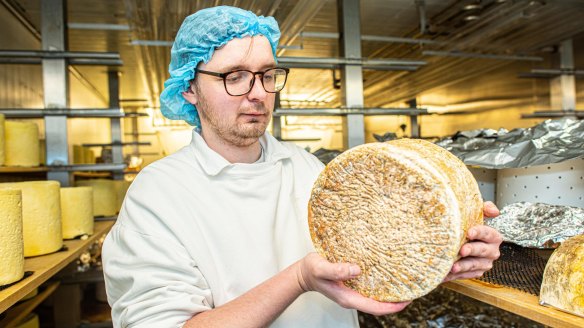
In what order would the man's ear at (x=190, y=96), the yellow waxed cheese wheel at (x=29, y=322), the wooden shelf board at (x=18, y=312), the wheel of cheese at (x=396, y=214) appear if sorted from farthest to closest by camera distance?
the yellow waxed cheese wheel at (x=29, y=322) → the wooden shelf board at (x=18, y=312) → the man's ear at (x=190, y=96) → the wheel of cheese at (x=396, y=214)

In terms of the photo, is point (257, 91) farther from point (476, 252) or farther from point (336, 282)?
point (476, 252)

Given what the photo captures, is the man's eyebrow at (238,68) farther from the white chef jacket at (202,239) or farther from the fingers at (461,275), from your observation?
the fingers at (461,275)

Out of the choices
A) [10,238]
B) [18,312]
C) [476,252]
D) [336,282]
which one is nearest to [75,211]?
[18,312]

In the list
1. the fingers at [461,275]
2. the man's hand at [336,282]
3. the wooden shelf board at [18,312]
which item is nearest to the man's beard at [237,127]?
the man's hand at [336,282]

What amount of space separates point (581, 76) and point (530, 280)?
3.75 metres

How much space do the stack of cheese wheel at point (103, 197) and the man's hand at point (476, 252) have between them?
8.36ft

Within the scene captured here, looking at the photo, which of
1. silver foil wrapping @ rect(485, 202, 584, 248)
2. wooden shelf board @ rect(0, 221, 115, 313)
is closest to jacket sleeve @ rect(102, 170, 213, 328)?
wooden shelf board @ rect(0, 221, 115, 313)

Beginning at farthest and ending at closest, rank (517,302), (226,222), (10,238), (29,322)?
(29,322), (10,238), (226,222), (517,302)

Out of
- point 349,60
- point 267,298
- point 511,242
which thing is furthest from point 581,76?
point 267,298

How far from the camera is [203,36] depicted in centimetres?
111

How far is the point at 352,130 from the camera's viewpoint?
102 inches

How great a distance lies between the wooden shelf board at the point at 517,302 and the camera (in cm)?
83

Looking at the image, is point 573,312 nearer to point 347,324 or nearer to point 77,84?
point 347,324

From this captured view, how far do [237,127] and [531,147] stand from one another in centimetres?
97
